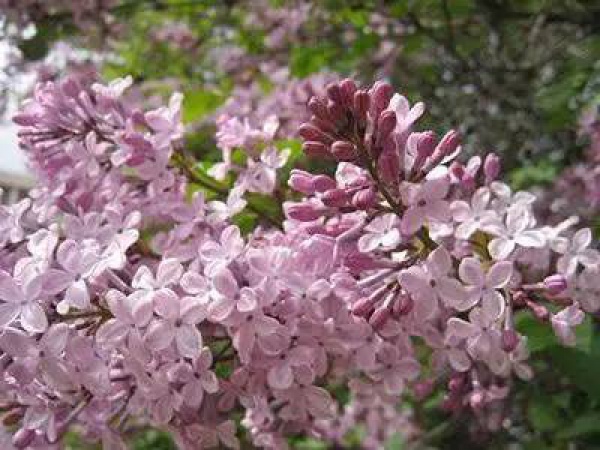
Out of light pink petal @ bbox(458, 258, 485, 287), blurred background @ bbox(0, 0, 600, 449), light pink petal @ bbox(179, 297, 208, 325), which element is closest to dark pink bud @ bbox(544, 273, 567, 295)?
light pink petal @ bbox(458, 258, 485, 287)

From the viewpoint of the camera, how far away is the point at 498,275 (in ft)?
3.68

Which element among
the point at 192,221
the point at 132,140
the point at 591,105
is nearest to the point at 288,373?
the point at 192,221

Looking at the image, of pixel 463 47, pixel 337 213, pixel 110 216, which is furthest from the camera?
pixel 463 47

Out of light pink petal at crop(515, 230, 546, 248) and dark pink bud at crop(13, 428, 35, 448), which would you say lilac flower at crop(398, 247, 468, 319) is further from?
dark pink bud at crop(13, 428, 35, 448)

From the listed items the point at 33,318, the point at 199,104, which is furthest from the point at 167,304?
the point at 199,104

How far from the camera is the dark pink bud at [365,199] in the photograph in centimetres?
112

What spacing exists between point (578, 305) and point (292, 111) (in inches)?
44.8

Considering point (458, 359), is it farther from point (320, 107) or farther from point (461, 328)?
point (320, 107)

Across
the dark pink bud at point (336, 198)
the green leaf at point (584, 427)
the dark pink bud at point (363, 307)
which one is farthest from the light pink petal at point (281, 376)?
the green leaf at point (584, 427)

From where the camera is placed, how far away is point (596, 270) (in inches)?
46.5

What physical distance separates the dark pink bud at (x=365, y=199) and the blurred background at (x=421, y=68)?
773mm

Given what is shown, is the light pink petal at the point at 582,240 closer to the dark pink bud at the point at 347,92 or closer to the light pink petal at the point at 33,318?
the dark pink bud at the point at 347,92

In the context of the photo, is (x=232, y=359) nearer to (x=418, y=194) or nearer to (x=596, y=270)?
(x=418, y=194)

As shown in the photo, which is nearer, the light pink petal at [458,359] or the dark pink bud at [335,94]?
the dark pink bud at [335,94]
